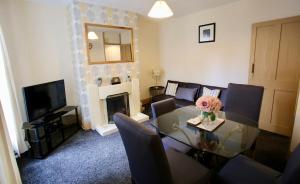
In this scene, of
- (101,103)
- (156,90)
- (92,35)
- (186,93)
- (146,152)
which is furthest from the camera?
(156,90)

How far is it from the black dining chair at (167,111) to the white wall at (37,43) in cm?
215

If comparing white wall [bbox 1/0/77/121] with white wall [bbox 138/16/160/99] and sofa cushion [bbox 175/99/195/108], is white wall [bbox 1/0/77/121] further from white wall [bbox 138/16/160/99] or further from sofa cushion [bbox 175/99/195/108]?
sofa cushion [bbox 175/99/195/108]

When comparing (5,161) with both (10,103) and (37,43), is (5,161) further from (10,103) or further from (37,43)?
(37,43)

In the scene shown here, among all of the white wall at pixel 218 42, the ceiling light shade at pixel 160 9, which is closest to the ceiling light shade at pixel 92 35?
the ceiling light shade at pixel 160 9

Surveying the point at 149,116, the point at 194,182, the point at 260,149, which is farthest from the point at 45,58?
the point at 260,149

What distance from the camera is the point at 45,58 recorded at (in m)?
3.04

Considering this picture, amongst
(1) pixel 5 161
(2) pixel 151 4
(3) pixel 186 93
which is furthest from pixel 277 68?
(1) pixel 5 161

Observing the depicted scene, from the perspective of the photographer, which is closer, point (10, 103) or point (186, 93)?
point (10, 103)

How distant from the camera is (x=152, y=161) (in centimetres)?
110

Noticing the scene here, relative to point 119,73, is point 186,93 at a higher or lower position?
lower

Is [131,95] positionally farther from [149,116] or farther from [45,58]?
[45,58]

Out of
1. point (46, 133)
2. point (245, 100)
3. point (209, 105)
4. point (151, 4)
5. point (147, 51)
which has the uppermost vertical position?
point (151, 4)

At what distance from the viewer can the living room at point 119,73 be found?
2189 millimetres

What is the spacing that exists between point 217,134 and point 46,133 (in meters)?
2.52
